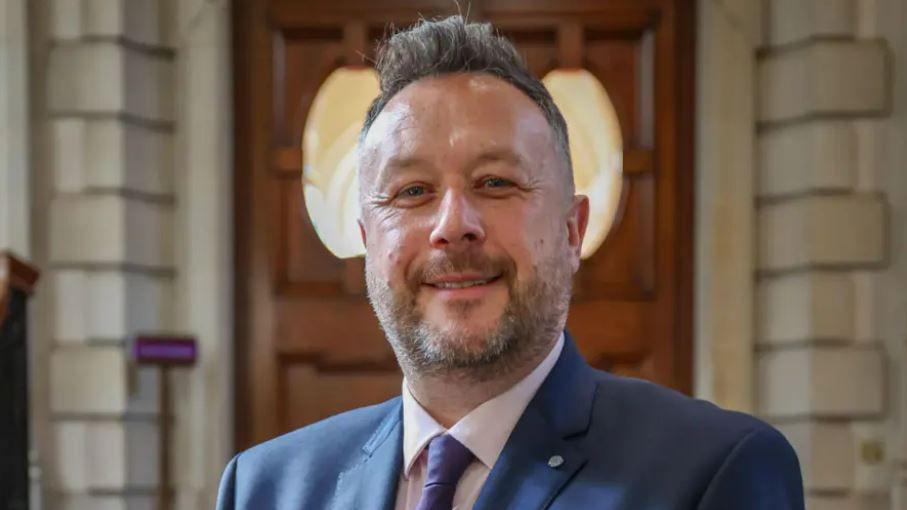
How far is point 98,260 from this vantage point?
14.6ft

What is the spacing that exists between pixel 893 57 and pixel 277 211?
2526mm

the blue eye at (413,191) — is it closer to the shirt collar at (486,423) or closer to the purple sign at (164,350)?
the shirt collar at (486,423)

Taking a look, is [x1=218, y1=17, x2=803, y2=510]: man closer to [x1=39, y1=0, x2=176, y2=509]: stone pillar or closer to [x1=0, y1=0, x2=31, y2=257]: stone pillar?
[x1=39, y1=0, x2=176, y2=509]: stone pillar

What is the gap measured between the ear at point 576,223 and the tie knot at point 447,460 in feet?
0.94

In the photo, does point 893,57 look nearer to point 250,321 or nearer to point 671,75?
point 671,75

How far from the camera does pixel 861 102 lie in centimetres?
439

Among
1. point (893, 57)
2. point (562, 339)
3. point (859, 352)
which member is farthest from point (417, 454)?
point (893, 57)

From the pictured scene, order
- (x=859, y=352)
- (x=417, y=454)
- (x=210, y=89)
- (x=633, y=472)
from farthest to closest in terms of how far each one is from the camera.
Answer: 1. (x=210, y=89)
2. (x=859, y=352)
3. (x=417, y=454)
4. (x=633, y=472)

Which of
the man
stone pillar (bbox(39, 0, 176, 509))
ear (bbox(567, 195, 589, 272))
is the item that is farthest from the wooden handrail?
ear (bbox(567, 195, 589, 272))

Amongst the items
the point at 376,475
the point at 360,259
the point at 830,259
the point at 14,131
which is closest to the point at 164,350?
the point at 360,259

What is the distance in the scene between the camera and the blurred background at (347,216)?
438 centimetres

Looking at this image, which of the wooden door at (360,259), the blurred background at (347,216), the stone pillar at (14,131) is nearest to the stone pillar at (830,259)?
the blurred background at (347,216)

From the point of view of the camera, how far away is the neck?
1432 mm

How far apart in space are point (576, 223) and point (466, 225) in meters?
0.22
